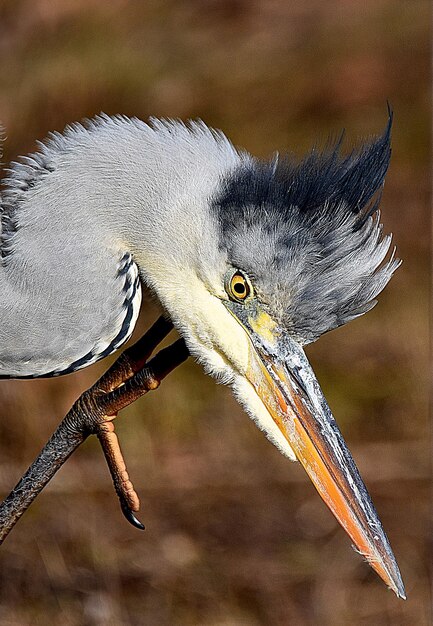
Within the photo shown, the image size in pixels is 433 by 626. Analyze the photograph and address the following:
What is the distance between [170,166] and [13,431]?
9.29ft

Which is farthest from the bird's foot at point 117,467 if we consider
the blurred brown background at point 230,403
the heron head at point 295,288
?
the blurred brown background at point 230,403

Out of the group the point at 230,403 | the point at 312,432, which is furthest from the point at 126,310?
the point at 230,403

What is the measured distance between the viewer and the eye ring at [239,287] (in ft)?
7.04

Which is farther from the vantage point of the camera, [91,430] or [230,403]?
[230,403]

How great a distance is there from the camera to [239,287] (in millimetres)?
2160

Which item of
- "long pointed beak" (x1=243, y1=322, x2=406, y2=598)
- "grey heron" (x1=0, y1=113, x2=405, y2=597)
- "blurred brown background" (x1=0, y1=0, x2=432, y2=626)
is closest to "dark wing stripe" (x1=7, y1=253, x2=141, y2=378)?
"grey heron" (x1=0, y1=113, x2=405, y2=597)

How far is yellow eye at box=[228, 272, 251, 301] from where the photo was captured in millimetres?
2146

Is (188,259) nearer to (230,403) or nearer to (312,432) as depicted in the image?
(312,432)

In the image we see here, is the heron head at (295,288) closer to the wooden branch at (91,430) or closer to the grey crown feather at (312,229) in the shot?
the grey crown feather at (312,229)

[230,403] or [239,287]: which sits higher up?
[239,287]

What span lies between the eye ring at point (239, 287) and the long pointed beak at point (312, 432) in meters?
0.09

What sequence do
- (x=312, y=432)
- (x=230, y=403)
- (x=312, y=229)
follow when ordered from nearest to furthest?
1. (x=312, y=229)
2. (x=312, y=432)
3. (x=230, y=403)

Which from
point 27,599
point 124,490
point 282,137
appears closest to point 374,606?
point 27,599

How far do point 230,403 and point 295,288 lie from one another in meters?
3.31
